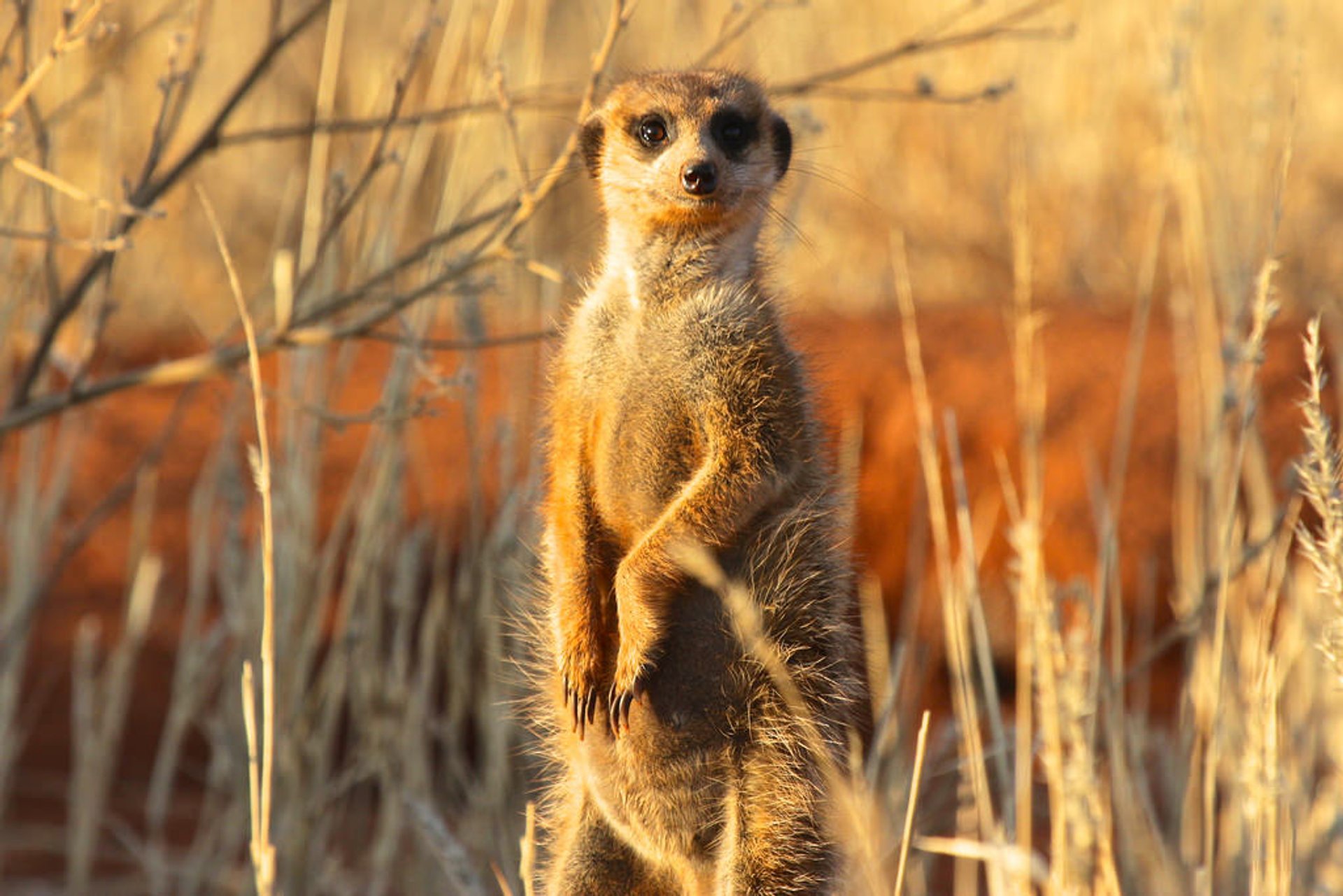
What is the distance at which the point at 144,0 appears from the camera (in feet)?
23.5

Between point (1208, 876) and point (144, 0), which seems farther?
point (144, 0)

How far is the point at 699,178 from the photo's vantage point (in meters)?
2.42

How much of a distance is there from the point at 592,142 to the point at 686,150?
0.33 metres

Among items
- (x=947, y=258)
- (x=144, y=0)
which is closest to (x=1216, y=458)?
(x=947, y=258)

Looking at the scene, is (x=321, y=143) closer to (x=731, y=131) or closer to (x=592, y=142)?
(x=592, y=142)

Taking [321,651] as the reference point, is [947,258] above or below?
above

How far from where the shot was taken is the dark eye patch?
2631 millimetres

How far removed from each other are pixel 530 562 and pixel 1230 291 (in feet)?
5.52

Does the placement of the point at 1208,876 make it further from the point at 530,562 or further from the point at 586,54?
the point at 586,54

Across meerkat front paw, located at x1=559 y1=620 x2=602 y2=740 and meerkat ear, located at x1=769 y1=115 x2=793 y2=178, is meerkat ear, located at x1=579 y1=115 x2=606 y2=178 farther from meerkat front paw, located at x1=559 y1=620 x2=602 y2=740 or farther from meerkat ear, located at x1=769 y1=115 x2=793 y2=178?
meerkat front paw, located at x1=559 y1=620 x2=602 y2=740

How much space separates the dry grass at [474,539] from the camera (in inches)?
99.7

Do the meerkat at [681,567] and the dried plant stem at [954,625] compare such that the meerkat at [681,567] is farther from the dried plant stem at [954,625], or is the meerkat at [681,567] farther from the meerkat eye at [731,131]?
the dried plant stem at [954,625]

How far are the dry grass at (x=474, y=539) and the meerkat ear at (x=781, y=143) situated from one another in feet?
Result: 0.71

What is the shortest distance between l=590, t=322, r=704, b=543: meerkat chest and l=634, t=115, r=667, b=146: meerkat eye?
38 cm
